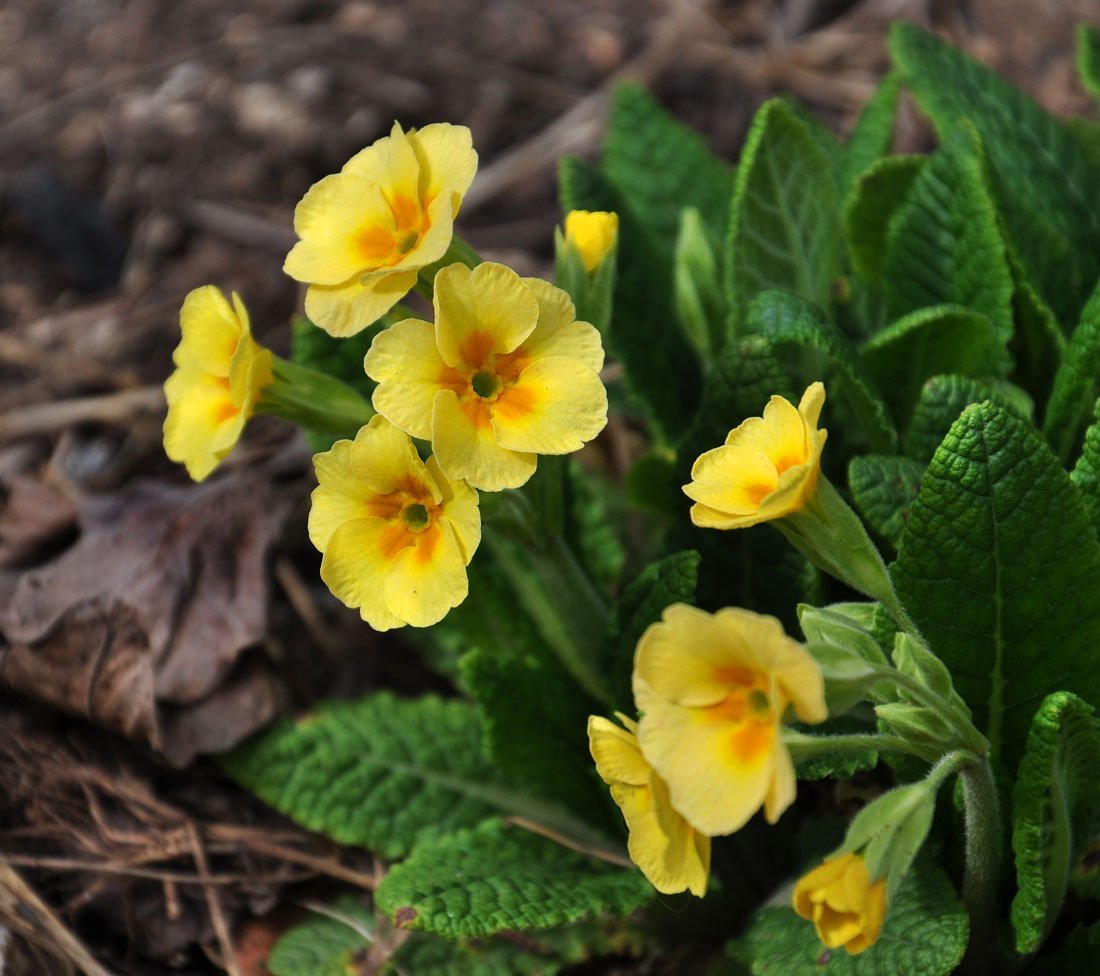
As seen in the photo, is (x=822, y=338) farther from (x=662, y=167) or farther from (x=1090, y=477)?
(x=662, y=167)

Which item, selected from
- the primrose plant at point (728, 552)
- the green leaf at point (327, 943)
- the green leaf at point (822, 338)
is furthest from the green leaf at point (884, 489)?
the green leaf at point (327, 943)

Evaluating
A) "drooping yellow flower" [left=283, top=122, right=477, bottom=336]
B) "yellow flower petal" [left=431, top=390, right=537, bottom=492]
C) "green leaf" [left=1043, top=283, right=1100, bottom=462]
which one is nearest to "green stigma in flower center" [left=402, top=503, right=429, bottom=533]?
"yellow flower petal" [left=431, top=390, right=537, bottom=492]

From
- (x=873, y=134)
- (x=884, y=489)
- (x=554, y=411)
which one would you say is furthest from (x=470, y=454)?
(x=873, y=134)

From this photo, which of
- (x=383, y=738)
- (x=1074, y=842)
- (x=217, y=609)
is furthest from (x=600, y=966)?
(x=217, y=609)

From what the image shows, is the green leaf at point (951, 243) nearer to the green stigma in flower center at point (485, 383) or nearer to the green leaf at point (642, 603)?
the green leaf at point (642, 603)

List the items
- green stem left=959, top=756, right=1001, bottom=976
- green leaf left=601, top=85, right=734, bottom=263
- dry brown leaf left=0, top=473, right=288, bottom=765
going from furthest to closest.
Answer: green leaf left=601, top=85, right=734, bottom=263, dry brown leaf left=0, top=473, right=288, bottom=765, green stem left=959, top=756, right=1001, bottom=976

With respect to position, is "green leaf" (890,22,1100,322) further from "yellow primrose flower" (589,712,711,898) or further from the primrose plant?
"yellow primrose flower" (589,712,711,898)
